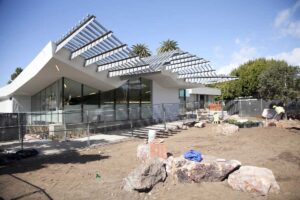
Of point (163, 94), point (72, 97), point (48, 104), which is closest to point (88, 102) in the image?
point (72, 97)

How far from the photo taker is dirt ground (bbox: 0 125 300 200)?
609 centimetres

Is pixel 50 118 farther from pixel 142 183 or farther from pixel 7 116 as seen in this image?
pixel 142 183

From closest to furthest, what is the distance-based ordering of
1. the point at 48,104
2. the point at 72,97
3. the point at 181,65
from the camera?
the point at 72,97, the point at 181,65, the point at 48,104

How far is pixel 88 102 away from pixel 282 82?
22.2 metres

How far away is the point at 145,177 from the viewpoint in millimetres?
6438

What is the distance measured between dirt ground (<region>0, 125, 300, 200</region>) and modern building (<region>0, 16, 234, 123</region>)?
5177 millimetres

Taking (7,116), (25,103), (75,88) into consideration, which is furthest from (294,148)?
(25,103)

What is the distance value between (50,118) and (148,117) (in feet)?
25.2

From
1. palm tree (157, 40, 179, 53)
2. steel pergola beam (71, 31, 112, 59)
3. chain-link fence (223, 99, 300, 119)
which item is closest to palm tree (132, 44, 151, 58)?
palm tree (157, 40, 179, 53)

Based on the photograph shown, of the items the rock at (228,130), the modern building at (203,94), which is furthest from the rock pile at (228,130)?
the modern building at (203,94)

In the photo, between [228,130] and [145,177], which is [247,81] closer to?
[228,130]

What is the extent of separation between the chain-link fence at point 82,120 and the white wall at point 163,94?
1.32 metres

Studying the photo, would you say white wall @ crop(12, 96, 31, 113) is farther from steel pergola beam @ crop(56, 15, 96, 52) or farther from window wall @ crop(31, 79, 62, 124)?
steel pergola beam @ crop(56, 15, 96, 52)

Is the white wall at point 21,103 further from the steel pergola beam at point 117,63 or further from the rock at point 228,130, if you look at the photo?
the rock at point 228,130
